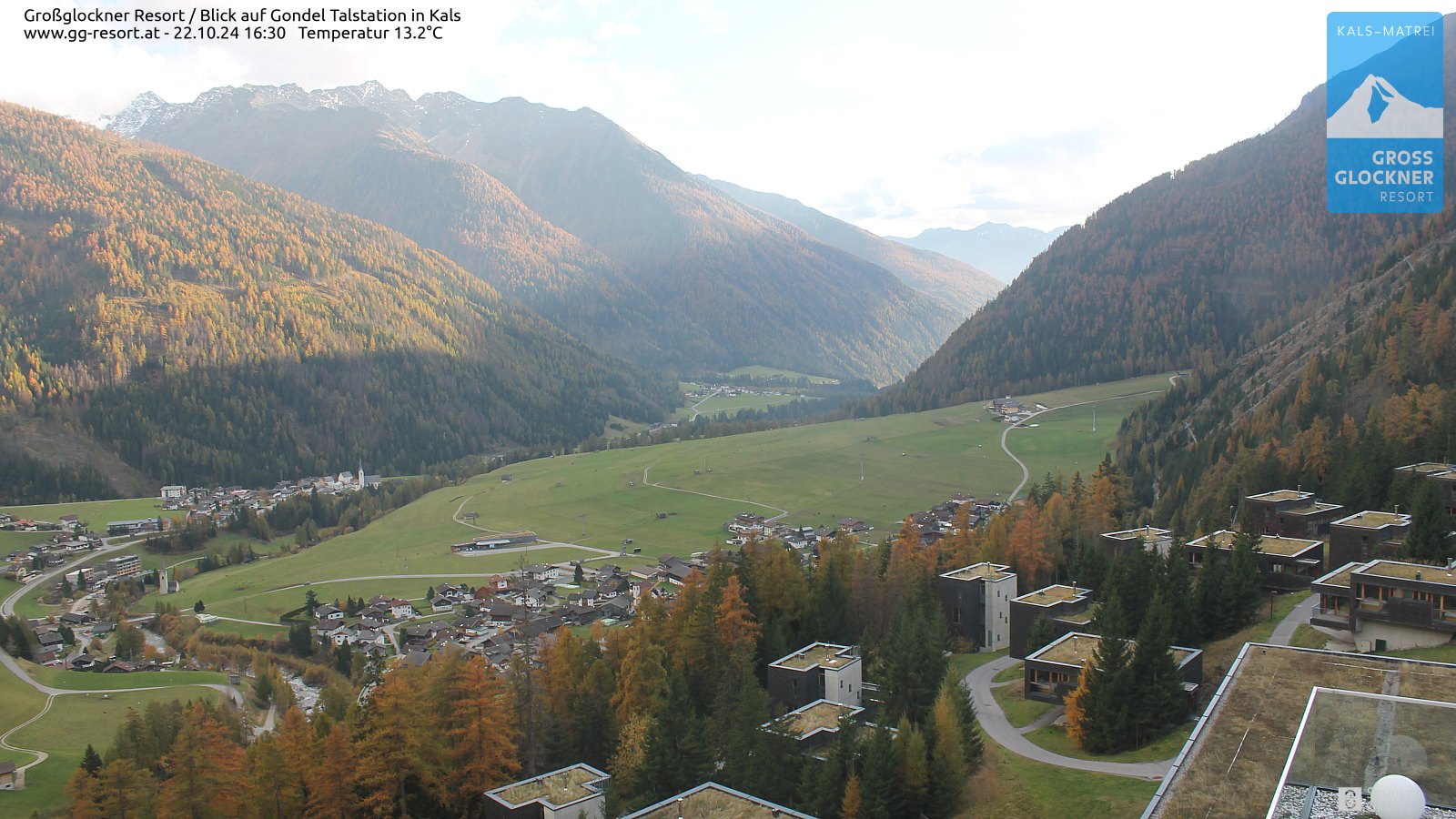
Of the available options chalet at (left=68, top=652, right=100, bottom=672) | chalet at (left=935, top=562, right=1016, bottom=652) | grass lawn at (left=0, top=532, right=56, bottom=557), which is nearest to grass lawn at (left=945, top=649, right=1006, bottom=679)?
chalet at (left=935, top=562, right=1016, bottom=652)

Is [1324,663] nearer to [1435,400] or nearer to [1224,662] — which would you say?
[1224,662]

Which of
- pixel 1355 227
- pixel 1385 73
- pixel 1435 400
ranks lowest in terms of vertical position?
pixel 1435 400

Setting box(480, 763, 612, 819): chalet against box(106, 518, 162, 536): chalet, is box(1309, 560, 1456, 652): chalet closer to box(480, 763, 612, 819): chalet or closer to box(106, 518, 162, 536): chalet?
box(480, 763, 612, 819): chalet

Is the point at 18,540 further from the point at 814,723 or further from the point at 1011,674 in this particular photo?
the point at 1011,674

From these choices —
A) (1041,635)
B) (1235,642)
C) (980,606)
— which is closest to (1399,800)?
(1235,642)

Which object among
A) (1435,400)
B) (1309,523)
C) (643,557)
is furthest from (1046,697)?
(643,557)
